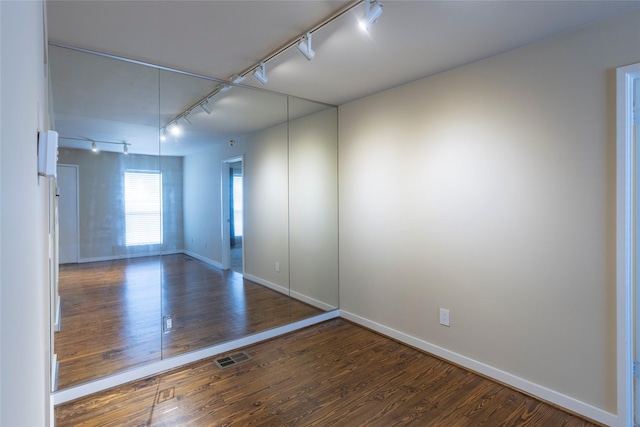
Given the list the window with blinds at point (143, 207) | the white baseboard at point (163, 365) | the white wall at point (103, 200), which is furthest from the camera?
the window with blinds at point (143, 207)

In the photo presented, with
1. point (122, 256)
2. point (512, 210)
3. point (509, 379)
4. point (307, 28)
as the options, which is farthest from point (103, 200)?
point (509, 379)

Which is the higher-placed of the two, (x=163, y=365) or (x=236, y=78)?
(x=236, y=78)

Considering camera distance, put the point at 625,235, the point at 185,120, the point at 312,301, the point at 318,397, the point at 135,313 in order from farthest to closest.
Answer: the point at 312,301 < the point at 185,120 < the point at 135,313 < the point at 318,397 < the point at 625,235

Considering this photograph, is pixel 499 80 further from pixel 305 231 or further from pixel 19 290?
pixel 19 290

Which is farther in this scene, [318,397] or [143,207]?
[143,207]

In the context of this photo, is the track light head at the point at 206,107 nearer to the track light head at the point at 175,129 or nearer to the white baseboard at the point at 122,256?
the track light head at the point at 175,129

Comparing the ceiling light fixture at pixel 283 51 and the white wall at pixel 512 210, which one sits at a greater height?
the ceiling light fixture at pixel 283 51

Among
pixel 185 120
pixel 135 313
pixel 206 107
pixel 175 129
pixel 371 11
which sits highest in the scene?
pixel 371 11

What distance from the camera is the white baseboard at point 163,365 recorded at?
7.86 ft

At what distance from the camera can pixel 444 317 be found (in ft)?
9.75

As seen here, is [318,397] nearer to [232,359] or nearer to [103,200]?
[232,359]

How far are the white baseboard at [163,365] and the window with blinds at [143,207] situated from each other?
100cm

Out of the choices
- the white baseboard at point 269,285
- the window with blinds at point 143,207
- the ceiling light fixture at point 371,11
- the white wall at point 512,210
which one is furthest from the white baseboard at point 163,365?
the ceiling light fixture at point 371,11

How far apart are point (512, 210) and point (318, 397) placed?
1.99 metres
